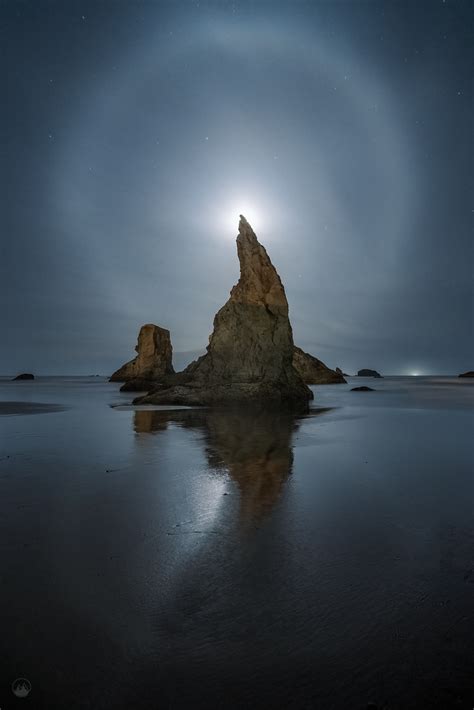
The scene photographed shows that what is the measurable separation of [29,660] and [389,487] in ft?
19.8

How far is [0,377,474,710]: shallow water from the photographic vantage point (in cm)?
223

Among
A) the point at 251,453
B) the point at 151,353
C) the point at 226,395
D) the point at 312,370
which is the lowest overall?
the point at 251,453

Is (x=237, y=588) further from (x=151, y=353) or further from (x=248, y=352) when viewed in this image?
(x=151, y=353)

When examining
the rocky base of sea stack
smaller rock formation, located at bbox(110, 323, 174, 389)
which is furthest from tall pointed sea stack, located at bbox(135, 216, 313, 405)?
smaller rock formation, located at bbox(110, 323, 174, 389)

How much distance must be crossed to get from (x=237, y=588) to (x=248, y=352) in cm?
2833

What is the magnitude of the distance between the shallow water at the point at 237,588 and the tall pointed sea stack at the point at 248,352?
21.8m

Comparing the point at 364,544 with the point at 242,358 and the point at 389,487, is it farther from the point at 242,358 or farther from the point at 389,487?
the point at 242,358

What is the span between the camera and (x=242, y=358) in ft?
103

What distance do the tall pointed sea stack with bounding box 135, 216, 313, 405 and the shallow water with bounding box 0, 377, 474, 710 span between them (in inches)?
859

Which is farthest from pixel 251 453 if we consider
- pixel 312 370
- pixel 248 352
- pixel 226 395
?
pixel 312 370

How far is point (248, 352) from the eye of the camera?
31516 mm

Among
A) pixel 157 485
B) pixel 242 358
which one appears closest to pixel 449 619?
pixel 157 485

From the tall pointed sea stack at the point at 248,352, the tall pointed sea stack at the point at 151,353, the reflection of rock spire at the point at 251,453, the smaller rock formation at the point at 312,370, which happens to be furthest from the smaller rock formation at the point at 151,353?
the reflection of rock spire at the point at 251,453

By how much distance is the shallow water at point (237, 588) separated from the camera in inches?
87.9
